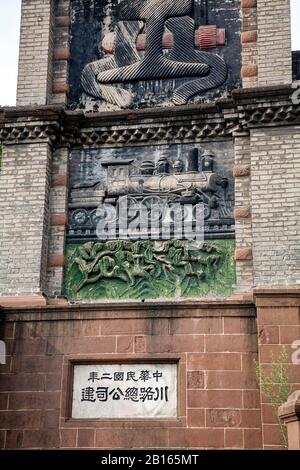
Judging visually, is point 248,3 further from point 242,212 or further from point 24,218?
point 24,218

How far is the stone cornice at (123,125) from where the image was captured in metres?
13.4

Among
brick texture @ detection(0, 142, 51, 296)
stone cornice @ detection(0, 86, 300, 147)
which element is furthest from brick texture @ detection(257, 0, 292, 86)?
brick texture @ detection(0, 142, 51, 296)

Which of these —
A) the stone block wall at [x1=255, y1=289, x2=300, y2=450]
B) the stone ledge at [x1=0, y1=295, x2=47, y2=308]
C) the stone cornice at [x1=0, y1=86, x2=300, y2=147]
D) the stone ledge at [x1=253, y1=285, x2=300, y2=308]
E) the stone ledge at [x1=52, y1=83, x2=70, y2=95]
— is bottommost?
the stone block wall at [x1=255, y1=289, x2=300, y2=450]

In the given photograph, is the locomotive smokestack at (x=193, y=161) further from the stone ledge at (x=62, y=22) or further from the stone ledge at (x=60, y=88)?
the stone ledge at (x=62, y=22)

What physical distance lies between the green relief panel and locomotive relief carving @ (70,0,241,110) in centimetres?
261

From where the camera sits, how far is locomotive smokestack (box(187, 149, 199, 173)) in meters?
13.3

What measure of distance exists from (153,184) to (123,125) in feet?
3.92

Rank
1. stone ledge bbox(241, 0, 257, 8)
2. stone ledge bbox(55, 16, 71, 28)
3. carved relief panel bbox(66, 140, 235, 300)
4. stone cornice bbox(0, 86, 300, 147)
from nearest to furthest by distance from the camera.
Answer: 1. carved relief panel bbox(66, 140, 235, 300)
2. stone cornice bbox(0, 86, 300, 147)
3. stone ledge bbox(241, 0, 257, 8)
4. stone ledge bbox(55, 16, 71, 28)

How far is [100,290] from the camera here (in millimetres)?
12727

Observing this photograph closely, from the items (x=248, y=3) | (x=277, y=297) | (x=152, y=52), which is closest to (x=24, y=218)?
(x=152, y=52)

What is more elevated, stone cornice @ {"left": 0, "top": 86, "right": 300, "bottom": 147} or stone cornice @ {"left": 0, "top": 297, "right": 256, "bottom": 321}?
stone cornice @ {"left": 0, "top": 86, "right": 300, "bottom": 147}

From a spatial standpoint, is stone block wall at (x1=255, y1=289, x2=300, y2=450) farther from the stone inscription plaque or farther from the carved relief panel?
the stone inscription plaque

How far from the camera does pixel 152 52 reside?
14.2 meters
